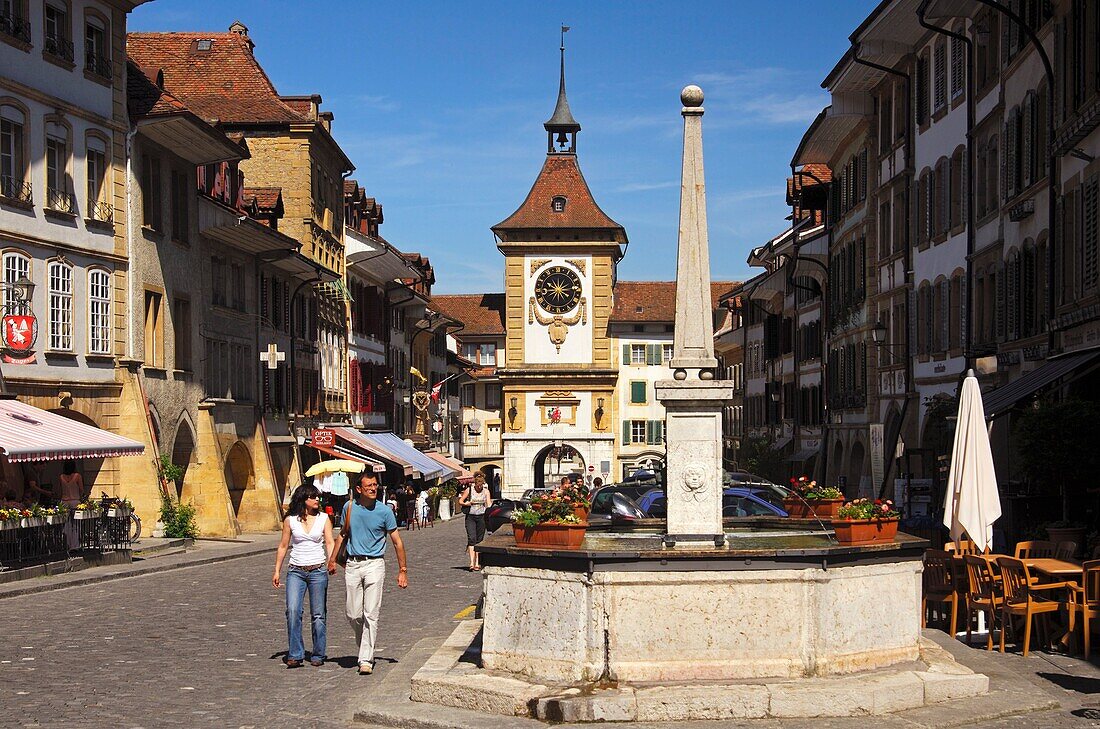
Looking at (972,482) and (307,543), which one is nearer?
(307,543)

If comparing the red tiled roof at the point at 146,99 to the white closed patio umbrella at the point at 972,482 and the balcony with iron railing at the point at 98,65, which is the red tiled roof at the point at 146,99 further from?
the white closed patio umbrella at the point at 972,482

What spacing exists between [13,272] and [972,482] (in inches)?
802

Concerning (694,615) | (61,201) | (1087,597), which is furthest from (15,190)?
(1087,597)

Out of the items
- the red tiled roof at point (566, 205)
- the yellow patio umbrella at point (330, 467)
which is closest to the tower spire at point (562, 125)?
the red tiled roof at point (566, 205)

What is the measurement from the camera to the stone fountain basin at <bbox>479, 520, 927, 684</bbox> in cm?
1231

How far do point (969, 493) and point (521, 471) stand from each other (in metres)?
83.1

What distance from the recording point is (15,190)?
101 feet

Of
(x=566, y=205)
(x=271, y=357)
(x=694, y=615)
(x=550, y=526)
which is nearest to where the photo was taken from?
(x=694, y=615)

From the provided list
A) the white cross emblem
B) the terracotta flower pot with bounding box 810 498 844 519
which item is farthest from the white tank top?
the white cross emblem

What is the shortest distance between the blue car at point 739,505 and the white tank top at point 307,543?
12.1m

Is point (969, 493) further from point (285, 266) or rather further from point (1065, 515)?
point (285, 266)

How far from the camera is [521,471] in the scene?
3925 inches

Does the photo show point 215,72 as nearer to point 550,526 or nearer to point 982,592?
point 982,592

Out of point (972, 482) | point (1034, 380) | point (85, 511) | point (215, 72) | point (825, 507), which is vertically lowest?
point (85, 511)
